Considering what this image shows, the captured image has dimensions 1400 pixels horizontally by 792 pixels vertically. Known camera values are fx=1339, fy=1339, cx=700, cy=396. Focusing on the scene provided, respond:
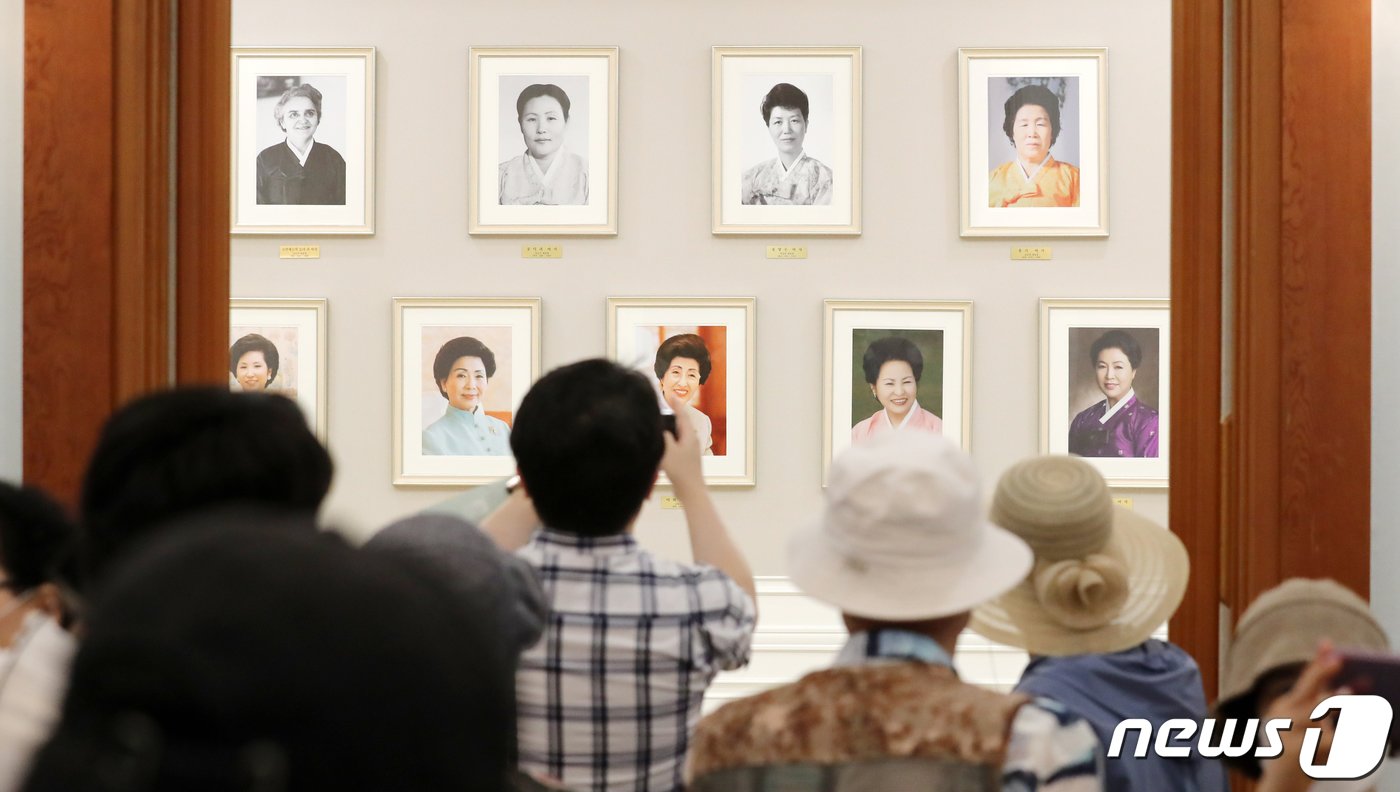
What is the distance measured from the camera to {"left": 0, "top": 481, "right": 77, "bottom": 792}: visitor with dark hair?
1.58m

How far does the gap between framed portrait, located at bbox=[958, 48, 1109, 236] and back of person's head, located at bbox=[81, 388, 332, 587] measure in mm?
5446

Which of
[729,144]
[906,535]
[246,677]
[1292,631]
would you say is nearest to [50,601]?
[906,535]

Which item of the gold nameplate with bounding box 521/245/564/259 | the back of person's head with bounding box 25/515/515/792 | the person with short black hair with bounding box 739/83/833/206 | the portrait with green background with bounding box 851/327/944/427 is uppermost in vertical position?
the person with short black hair with bounding box 739/83/833/206

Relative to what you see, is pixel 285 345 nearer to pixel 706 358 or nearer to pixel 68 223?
pixel 706 358

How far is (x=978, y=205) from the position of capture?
6574mm

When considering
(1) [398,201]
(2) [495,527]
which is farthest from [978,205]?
(2) [495,527]

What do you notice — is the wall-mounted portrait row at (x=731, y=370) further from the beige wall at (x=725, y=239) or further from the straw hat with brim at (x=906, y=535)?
the straw hat with brim at (x=906, y=535)

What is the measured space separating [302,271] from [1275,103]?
4.74m

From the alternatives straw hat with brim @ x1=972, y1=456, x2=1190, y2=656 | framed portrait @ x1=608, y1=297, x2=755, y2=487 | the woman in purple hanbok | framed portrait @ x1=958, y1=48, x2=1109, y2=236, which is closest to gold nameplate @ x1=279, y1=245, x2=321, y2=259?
framed portrait @ x1=608, y1=297, x2=755, y2=487

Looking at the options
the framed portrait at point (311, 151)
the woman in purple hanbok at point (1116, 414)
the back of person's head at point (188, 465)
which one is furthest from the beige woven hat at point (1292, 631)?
the framed portrait at point (311, 151)

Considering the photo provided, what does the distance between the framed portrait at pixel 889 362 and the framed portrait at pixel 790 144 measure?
456 millimetres

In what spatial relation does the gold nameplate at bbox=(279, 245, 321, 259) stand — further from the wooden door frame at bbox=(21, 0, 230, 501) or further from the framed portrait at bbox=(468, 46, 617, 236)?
the wooden door frame at bbox=(21, 0, 230, 501)

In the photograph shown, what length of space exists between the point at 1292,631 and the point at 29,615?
6.77 feet

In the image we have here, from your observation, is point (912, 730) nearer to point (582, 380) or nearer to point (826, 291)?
point (582, 380)
